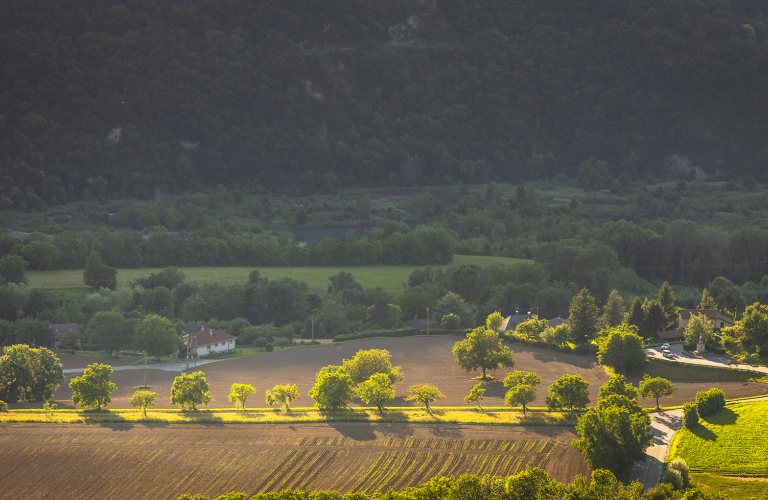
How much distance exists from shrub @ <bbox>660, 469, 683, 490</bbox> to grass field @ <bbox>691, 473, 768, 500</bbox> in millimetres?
1282

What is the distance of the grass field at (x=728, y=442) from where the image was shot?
117 ft

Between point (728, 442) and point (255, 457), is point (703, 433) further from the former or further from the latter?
point (255, 457)

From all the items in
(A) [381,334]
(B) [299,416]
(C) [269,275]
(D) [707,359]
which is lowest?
(A) [381,334]

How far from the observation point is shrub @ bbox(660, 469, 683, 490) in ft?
107

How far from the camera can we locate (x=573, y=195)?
16338 cm

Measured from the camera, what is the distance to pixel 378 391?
1812 inches

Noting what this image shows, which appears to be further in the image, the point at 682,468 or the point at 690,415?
the point at 690,415

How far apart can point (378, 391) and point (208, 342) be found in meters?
26.1

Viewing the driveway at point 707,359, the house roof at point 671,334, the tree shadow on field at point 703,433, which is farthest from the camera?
the house roof at point 671,334

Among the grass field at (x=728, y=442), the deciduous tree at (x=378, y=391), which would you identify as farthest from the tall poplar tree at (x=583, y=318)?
the deciduous tree at (x=378, y=391)

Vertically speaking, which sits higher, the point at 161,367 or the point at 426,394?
the point at 426,394

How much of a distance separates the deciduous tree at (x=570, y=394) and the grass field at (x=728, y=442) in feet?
19.8

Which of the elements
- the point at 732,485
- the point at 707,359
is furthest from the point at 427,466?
the point at 707,359

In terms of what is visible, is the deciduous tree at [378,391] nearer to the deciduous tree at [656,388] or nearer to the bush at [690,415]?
the deciduous tree at [656,388]
